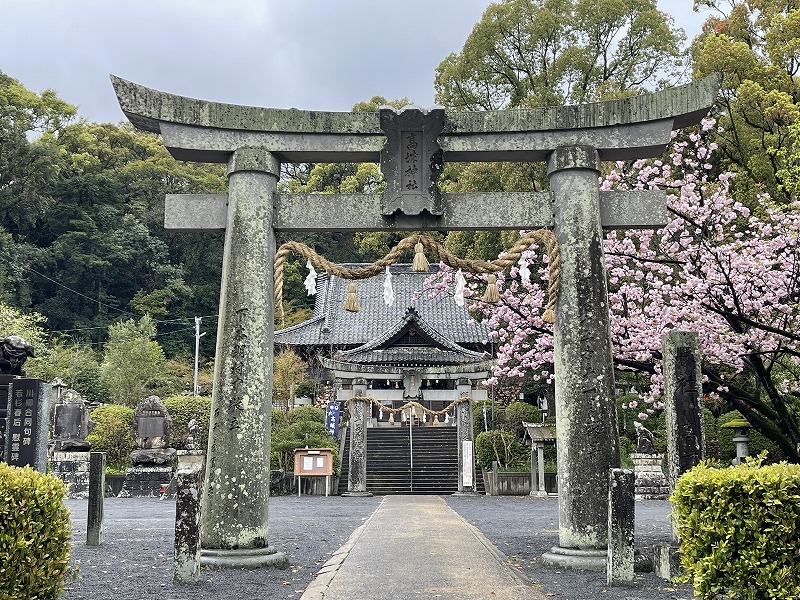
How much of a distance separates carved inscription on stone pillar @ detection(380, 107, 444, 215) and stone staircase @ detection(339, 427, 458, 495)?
18522 millimetres

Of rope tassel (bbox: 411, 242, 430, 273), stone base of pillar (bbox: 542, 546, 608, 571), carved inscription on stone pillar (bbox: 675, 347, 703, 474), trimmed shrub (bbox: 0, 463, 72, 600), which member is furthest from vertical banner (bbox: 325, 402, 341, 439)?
trimmed shrub (bbox: 0, 463, 72, 600)

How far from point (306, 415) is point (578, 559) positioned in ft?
67.5

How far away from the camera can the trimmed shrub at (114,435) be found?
25.0 m

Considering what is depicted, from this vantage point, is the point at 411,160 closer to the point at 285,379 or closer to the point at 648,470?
the point at 648,470

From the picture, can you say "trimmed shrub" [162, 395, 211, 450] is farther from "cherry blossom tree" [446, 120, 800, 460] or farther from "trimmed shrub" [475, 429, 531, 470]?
"cherry blossom tree" [446, 120, 800, 460]

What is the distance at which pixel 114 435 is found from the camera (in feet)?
Answer: 82.6

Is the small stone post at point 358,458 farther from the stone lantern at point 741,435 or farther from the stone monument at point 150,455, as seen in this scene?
the stone lantern at point 741,435

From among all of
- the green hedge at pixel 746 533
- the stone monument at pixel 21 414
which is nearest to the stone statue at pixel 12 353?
the stone monument at pixel 21 414

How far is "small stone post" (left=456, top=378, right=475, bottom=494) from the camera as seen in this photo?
78.9 ft

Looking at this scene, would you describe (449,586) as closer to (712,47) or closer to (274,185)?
(274,185)

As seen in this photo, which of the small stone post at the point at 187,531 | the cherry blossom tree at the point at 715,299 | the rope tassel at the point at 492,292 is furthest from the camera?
the cherry blossom tree at the point at 715,299

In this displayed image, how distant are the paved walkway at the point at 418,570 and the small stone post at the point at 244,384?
3.12 feet

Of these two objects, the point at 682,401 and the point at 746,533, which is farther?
the point at 682,401

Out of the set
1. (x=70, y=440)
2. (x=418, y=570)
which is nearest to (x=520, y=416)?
(x=70, y=440)
